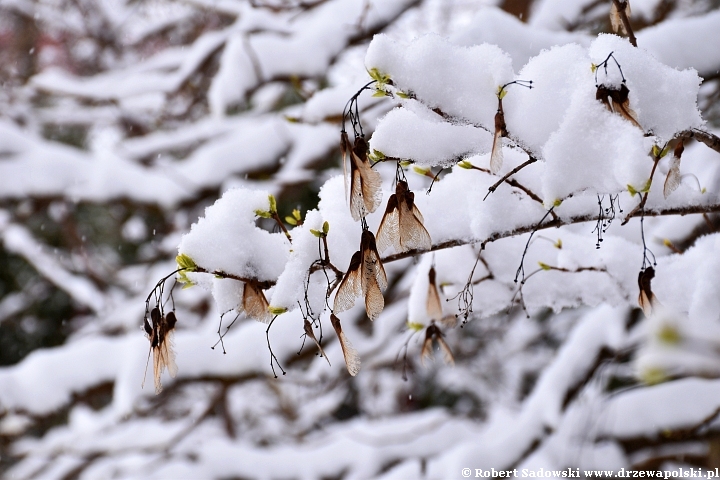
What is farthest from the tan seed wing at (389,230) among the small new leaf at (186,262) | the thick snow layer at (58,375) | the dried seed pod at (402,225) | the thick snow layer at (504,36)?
the thick snow layer at (58,375)

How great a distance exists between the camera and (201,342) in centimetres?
195

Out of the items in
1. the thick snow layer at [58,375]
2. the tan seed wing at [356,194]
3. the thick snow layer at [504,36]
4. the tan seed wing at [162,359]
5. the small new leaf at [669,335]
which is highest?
the thick snow layer at [504,36]

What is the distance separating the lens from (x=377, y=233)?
60cm

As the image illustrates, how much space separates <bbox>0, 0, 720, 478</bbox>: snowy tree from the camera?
57 centimetres

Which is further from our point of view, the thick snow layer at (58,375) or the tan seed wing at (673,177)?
the thick snow layer at (58,375)

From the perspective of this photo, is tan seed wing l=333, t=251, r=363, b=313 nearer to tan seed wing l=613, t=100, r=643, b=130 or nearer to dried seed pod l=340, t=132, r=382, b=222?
dried seed pod l=340, t=132, r=382, b=222

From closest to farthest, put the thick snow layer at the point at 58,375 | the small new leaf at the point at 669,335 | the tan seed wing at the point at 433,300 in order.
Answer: the small new leaf at the point at 669,335
the tan seed wing at the point at 433,300
the thick snow layer at the point at 58,375

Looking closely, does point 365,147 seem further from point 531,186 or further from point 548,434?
point 548,434

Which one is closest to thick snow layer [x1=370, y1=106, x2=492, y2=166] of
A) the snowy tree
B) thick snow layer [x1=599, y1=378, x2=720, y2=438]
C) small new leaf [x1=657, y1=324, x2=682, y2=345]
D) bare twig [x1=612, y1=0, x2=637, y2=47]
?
the snowy tree

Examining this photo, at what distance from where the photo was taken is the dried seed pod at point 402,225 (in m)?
0.58

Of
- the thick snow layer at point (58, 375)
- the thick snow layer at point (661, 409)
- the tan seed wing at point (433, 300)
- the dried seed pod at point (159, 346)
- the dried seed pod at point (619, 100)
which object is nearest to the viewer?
the dried seed pod at point (619, 100)

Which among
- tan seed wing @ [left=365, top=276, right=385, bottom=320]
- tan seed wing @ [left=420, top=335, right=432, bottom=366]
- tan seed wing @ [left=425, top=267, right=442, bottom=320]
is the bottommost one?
tan seed wing @ [left=365, top=276, right=385, bottom=320]

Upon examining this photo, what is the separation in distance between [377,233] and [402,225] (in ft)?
0.10

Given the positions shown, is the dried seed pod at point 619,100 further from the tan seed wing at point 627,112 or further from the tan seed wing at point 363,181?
the tan seed wing at point 363,181
